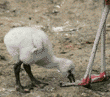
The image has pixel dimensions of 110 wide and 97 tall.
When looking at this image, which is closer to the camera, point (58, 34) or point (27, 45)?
point (27, 45)

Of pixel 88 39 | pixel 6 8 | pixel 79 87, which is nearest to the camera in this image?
pixel 79 87

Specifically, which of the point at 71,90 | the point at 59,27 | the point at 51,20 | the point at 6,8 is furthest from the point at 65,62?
the point at 6,8

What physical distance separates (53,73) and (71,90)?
1071mm

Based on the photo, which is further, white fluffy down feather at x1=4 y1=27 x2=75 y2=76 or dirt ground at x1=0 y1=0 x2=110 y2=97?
dirt ground at x1=0 y1=0 x2=110 y2=97

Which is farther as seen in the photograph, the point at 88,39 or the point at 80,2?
the point at 80,2

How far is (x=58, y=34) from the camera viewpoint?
22.2 feet

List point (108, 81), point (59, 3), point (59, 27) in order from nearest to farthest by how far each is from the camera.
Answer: point (108, 81), point (59, 27), point (59, 3)

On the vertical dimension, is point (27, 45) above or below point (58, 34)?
above

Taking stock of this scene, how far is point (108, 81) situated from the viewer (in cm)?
378

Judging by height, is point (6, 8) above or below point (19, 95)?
above

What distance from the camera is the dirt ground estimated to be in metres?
3.33

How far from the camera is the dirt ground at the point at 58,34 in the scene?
3.33 metres

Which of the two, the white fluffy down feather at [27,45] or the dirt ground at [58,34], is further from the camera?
the dirt ground at [58,34]

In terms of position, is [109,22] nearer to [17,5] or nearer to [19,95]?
[17,5]
